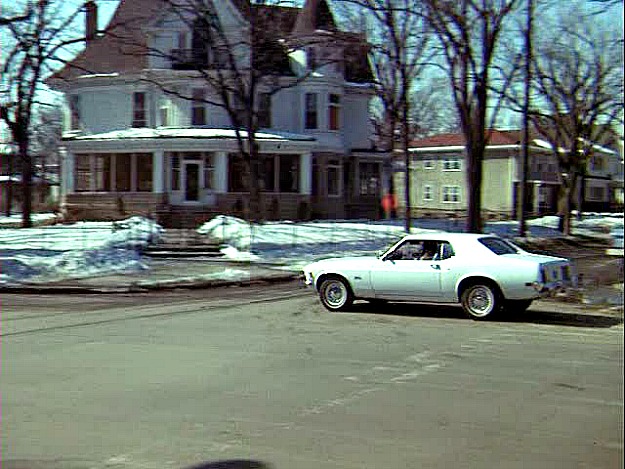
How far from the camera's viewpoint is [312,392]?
780 cm

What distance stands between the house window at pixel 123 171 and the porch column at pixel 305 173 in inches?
304

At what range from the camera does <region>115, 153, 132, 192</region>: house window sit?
38.5 metres

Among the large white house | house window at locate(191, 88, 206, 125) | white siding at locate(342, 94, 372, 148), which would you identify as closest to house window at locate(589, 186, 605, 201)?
the large white house

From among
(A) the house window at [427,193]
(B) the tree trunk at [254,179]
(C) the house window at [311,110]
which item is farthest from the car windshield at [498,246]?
(A) the house window at [427,193]

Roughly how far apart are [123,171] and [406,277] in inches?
1068

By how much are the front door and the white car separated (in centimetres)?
2440

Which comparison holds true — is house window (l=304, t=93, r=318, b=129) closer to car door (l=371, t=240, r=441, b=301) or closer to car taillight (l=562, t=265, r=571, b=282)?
car door (l=371, t=240, r=441, b=301)

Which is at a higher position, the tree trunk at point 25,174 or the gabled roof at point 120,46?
the gabled roof at point 120,46

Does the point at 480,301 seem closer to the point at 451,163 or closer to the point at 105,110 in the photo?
the point at 105,110

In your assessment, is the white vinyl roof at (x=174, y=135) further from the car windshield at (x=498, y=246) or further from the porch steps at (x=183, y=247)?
the car windshield at (x=498, y=246)

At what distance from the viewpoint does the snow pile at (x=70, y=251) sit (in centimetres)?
2062

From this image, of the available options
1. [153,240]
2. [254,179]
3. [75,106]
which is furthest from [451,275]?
[75,106]

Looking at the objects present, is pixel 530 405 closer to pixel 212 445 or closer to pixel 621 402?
pixel 621 402

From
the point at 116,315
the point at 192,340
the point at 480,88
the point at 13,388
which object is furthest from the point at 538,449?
the point at 480,88
